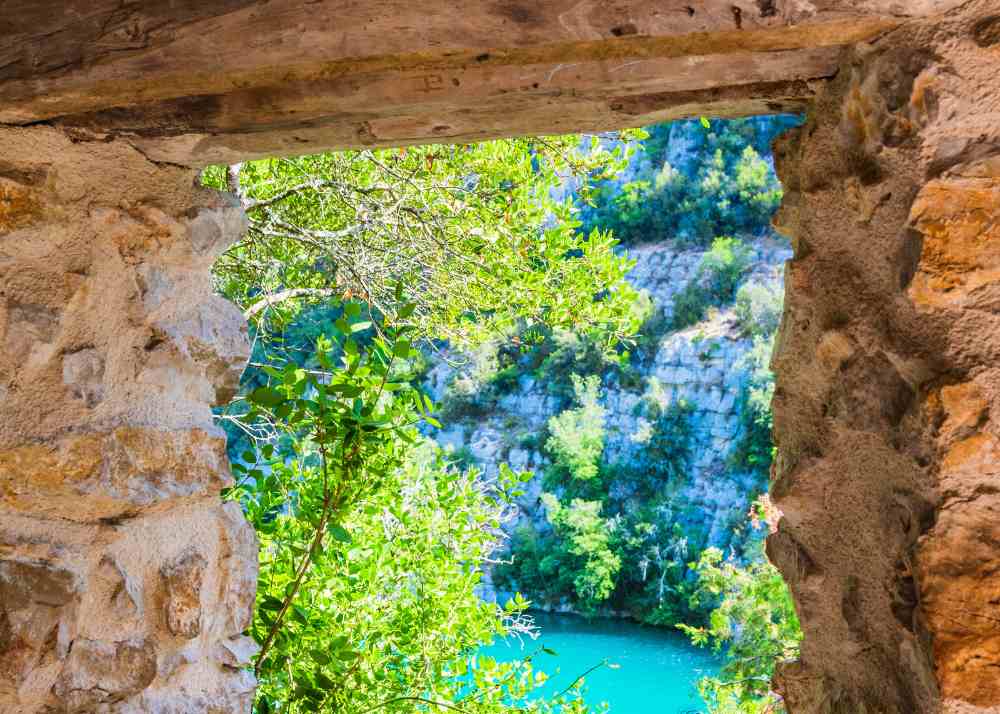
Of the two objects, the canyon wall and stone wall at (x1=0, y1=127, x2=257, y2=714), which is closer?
the canyon wall

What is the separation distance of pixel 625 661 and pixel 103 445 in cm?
1160

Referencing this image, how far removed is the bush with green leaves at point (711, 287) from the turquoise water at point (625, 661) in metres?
5.10

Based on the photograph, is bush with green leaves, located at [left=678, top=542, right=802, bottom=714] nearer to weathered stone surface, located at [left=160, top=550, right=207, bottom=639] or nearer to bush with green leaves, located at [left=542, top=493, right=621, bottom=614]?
weathered stone surface, located at [left=160, top=550, right=207, bottom=639]

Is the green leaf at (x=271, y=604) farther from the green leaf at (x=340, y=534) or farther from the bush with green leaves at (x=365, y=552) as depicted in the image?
the green leaf at (x=340, y=534)

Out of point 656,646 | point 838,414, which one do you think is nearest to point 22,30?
point 838,414

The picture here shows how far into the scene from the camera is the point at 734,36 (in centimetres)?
75

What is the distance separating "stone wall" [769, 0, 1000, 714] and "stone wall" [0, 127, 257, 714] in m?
0.73

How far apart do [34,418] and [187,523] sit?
223mm

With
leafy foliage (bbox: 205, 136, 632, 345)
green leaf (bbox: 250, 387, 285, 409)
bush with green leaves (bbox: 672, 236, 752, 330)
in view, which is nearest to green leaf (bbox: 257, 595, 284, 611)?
green leaf (bbox: 250, 387, 285, 409)

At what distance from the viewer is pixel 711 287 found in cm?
1454

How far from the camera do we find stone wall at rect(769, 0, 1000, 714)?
0.73 metres

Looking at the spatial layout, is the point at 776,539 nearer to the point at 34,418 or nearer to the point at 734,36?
the point at 734,36

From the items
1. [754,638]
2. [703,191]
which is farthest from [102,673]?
[703,191]

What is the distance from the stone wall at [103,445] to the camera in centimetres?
98
